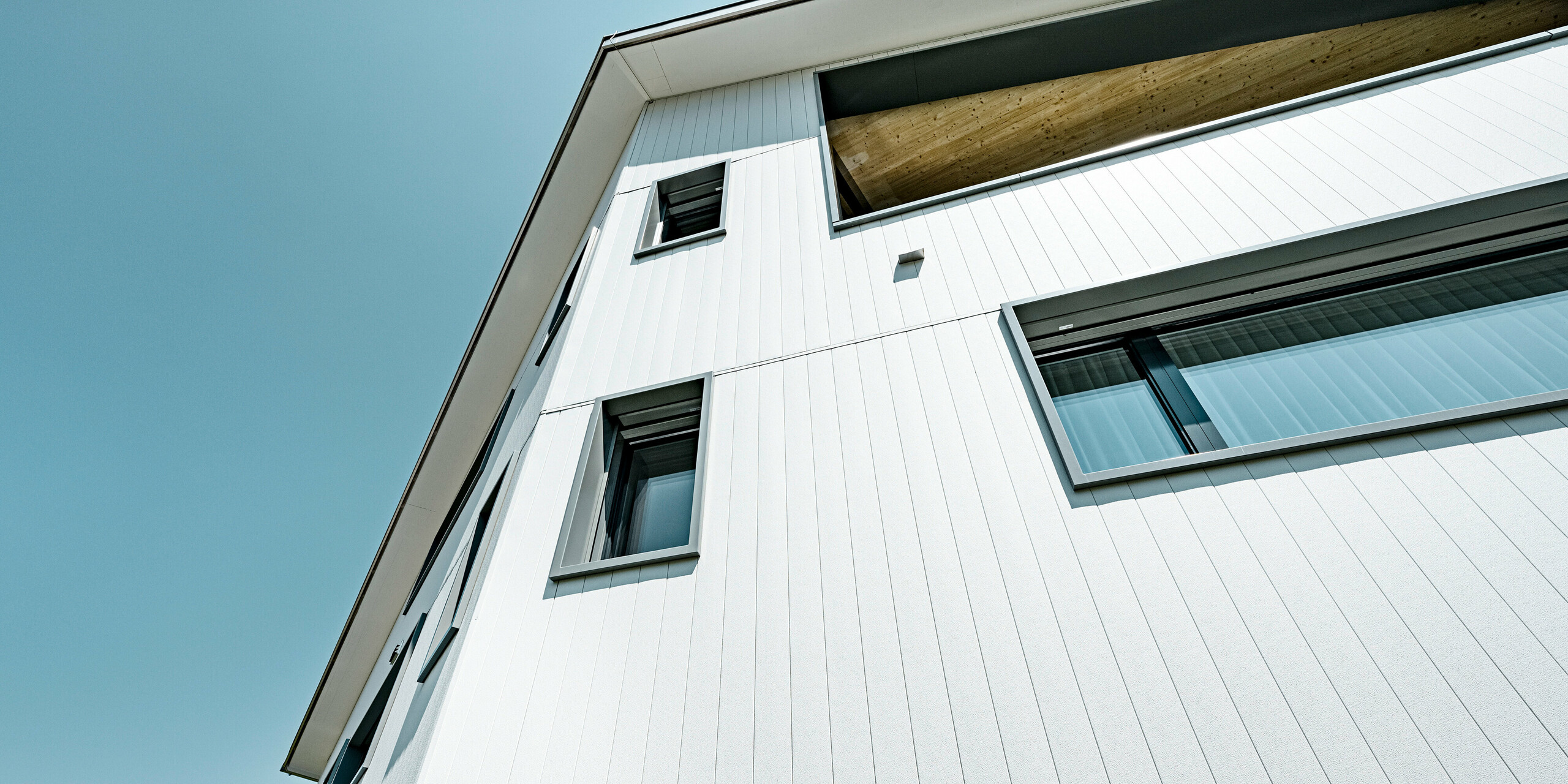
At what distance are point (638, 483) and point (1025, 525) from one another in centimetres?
256

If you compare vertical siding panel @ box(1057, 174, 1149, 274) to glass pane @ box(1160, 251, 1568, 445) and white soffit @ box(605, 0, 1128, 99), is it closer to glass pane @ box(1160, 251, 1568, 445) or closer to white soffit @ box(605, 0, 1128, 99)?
glass pane @ box(1160, 251, 1568, 445)

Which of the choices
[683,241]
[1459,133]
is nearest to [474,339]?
[683,241]

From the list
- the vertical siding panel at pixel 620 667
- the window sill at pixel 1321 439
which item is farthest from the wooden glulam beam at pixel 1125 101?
the vertical siding panel at pixel 620 667

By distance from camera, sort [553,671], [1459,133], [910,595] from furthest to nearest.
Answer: [1459,133], [553,671], [910,595]

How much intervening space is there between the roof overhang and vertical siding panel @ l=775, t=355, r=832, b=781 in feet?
16.6

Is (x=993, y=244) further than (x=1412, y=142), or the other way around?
(x=993, y=244)

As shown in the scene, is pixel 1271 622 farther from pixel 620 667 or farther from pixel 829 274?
pixel 829 274

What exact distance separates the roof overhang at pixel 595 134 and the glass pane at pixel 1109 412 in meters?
5.20

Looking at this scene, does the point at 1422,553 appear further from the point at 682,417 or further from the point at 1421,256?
the point at 682,417

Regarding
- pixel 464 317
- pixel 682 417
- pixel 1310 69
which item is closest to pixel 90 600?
pixel 464 317

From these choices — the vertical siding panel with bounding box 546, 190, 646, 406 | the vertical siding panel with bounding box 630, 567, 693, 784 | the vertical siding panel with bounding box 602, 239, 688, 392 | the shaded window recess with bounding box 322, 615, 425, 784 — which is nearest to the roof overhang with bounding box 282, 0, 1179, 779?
the vertical siding panel with bounding box 546, 190, 646, 406

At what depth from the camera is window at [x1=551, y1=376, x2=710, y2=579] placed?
11.3 ft

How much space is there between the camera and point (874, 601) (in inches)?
106

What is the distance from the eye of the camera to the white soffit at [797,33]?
672 centimetres
